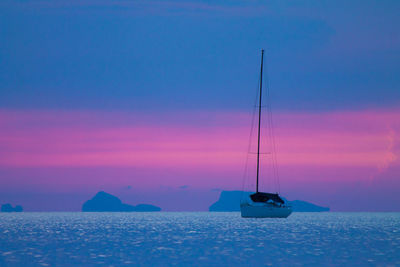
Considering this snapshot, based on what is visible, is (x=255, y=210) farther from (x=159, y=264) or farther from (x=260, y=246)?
(x=159, y=264)

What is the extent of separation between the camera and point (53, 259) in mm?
44188

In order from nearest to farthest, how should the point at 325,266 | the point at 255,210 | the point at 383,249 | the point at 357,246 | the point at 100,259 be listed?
the point at 325,266, the point at 100,259, the point at 383,249, the point at 357,246, the point at 255,210

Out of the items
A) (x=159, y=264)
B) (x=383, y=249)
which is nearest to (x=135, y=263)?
(x=159, y=264)

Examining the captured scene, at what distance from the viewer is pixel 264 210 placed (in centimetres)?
10725

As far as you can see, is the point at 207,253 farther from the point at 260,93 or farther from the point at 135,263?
the point at 260,93

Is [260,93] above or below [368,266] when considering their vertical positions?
above

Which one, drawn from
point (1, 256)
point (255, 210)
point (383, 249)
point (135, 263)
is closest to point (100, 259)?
point (135, 263)

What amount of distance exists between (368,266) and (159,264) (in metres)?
14.9

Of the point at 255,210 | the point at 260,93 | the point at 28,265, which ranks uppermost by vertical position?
the point at 260,93

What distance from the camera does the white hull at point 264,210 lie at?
107 meters

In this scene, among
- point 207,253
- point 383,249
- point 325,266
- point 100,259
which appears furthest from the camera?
point 383,249

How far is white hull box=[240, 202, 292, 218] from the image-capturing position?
4225 inches

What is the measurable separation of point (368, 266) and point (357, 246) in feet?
59.2

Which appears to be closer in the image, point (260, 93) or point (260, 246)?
point (260, 246)
